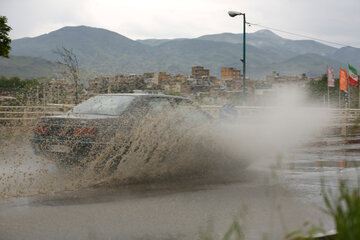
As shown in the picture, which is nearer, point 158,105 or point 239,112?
point 158,105

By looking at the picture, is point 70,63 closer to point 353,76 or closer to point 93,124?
point 93,124

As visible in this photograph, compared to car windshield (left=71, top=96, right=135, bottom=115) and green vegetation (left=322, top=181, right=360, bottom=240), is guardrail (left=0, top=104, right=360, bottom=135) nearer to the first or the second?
car windshield (left=71, top=96, right=135, bottom=115)

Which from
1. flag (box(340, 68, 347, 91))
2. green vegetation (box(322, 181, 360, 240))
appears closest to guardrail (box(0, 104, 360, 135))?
green vegetation (box(322, 181, 360, 240))

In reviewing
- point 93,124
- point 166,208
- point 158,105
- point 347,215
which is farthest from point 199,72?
point 347,215

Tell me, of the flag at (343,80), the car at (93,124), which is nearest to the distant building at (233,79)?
the flag at (343,80)

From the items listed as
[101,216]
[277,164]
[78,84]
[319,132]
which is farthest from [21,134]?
[319,132]

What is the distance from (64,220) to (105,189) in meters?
1.98

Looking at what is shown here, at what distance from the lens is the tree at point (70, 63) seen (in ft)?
44.3

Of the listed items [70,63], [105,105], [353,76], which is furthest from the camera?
[353,76]

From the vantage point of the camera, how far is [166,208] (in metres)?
5.82

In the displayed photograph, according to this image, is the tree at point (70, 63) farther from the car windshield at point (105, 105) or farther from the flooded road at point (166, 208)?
the flooded road at point (166, 208)

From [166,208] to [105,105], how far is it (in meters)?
3.05

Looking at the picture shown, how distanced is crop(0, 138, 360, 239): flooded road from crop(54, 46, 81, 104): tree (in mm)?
5309

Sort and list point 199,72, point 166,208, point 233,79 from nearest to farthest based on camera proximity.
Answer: point 166,208
point 233,79
point 199,72
